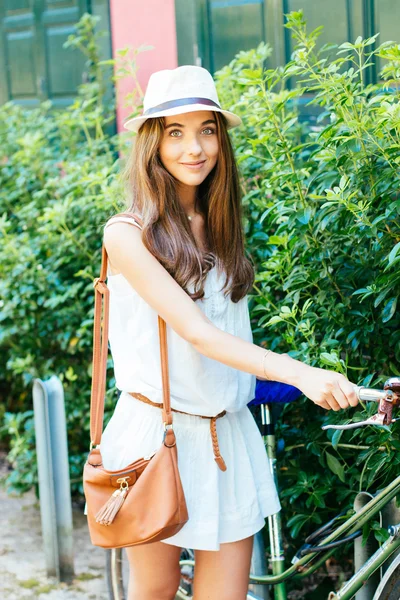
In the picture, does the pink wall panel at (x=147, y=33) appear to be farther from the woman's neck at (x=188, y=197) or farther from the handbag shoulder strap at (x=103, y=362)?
the handbag shoulder strap at (x=103, y=362)

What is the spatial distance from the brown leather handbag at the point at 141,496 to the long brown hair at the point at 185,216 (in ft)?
0.30

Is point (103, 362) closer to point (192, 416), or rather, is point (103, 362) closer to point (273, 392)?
point (192, 416)

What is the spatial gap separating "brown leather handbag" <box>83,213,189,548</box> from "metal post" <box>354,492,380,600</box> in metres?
0.67

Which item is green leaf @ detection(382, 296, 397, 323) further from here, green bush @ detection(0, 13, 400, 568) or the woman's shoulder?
the woman's shoulder

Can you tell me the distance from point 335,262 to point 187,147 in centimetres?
67

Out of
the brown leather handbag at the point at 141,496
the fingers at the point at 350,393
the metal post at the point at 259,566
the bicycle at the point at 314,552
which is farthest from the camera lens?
the metal post at the point at 259,566

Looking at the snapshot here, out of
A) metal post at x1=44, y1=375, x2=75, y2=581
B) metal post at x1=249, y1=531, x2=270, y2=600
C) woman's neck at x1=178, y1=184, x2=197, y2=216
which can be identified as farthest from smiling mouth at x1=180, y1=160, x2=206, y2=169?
metal post at x1=44, y1=375, x2=75, y2=581

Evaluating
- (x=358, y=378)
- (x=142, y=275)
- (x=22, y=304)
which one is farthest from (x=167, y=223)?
(x=22, y=304)

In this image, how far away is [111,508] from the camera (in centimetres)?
212

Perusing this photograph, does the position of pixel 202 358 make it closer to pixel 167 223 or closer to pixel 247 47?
pixel 167 223

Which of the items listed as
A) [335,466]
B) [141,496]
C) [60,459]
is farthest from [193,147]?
[60,459]

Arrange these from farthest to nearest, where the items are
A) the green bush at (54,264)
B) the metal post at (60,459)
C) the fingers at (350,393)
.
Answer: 1. the green bush at (54,264)
2. the metal post at (60,459)
3. the fingers at (350,393)

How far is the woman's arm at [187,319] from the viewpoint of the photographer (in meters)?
1.91

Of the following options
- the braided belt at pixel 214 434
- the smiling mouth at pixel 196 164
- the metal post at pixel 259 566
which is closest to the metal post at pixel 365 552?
the metal post at pixel 259 566
